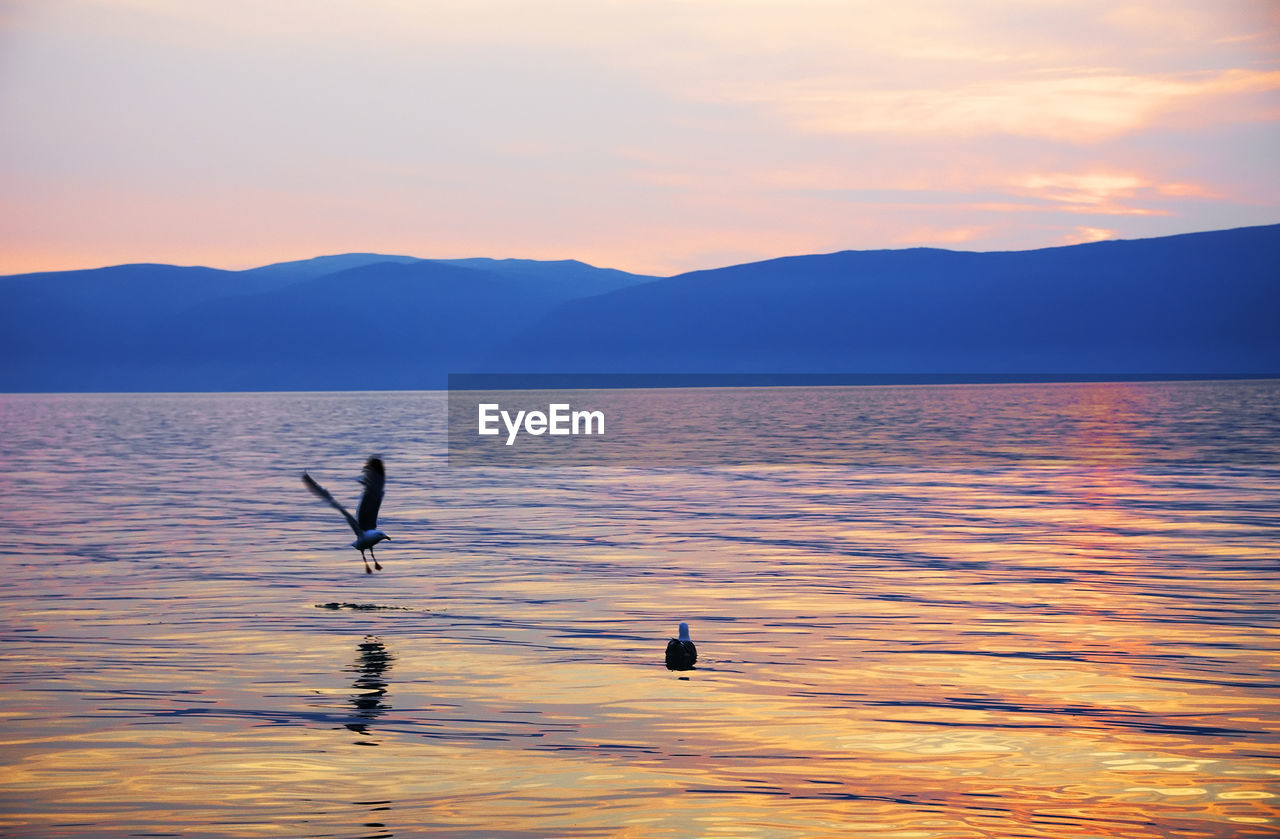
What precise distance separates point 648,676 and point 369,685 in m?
3.24

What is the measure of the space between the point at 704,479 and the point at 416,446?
32.7m

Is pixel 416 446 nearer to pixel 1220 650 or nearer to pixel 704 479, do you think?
pixel 704 479

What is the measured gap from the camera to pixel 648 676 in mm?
16609

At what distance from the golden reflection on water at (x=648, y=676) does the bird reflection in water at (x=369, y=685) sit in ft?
0.25

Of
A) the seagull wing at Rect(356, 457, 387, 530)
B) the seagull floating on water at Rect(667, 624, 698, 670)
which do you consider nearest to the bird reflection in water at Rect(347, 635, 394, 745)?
the seagull wing at Rect(356, 457, 387, 530)

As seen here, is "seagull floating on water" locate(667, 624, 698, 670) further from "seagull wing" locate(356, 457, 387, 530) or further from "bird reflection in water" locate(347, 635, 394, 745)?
"seagull wing" locate(356, 457, 387, 530)

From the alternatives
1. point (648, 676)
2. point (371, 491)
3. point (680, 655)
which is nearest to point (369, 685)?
point (648, 676)

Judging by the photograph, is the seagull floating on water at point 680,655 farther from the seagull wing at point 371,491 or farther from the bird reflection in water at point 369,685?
the seagull wing at point 371,491

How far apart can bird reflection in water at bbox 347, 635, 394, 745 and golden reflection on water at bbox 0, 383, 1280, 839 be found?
0.25 ft

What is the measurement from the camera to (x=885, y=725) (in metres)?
14.1

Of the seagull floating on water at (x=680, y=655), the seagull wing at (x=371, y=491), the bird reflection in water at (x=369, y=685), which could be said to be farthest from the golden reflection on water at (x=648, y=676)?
the seagull wing at (x=371, y=491)

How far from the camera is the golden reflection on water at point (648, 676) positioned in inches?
462

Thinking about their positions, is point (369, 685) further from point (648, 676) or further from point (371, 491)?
point (371, 491)

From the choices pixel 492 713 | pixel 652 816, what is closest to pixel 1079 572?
pixel 492 713
